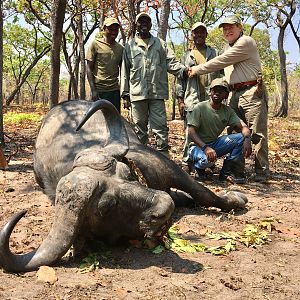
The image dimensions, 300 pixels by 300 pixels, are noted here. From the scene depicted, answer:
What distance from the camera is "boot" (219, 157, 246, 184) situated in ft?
20.7

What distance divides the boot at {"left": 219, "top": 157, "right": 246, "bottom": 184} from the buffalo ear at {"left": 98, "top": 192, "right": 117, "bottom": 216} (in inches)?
136

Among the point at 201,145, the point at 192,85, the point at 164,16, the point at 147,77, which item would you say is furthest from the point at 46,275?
the point at 164,16

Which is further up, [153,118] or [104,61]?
[104,61]

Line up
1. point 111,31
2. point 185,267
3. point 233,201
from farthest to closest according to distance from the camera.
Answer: point 111,31 < point 233,201 < point 185,267

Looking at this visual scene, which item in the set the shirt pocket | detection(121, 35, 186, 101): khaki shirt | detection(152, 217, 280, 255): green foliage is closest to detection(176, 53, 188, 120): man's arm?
detection(121, 35, 186, 101): khaki shirt

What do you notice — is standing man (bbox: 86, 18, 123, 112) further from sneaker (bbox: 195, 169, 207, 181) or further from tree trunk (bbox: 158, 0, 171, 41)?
tree trunk (bbox: 158, 0, 171, 41)

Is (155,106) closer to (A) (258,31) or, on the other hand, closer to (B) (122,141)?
(B) (122,141)

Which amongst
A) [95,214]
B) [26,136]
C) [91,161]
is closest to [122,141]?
[91,161]

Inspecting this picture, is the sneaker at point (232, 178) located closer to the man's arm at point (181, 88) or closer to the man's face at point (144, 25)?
the man's arm at point (181, 88)

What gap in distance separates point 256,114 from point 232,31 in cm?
126

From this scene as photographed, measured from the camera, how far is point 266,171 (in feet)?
22.1

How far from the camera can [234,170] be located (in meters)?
6.36

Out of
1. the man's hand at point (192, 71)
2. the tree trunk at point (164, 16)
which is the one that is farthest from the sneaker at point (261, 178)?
the tree trunk at point (164, 16)

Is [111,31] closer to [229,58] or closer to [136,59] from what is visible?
[136,59]
